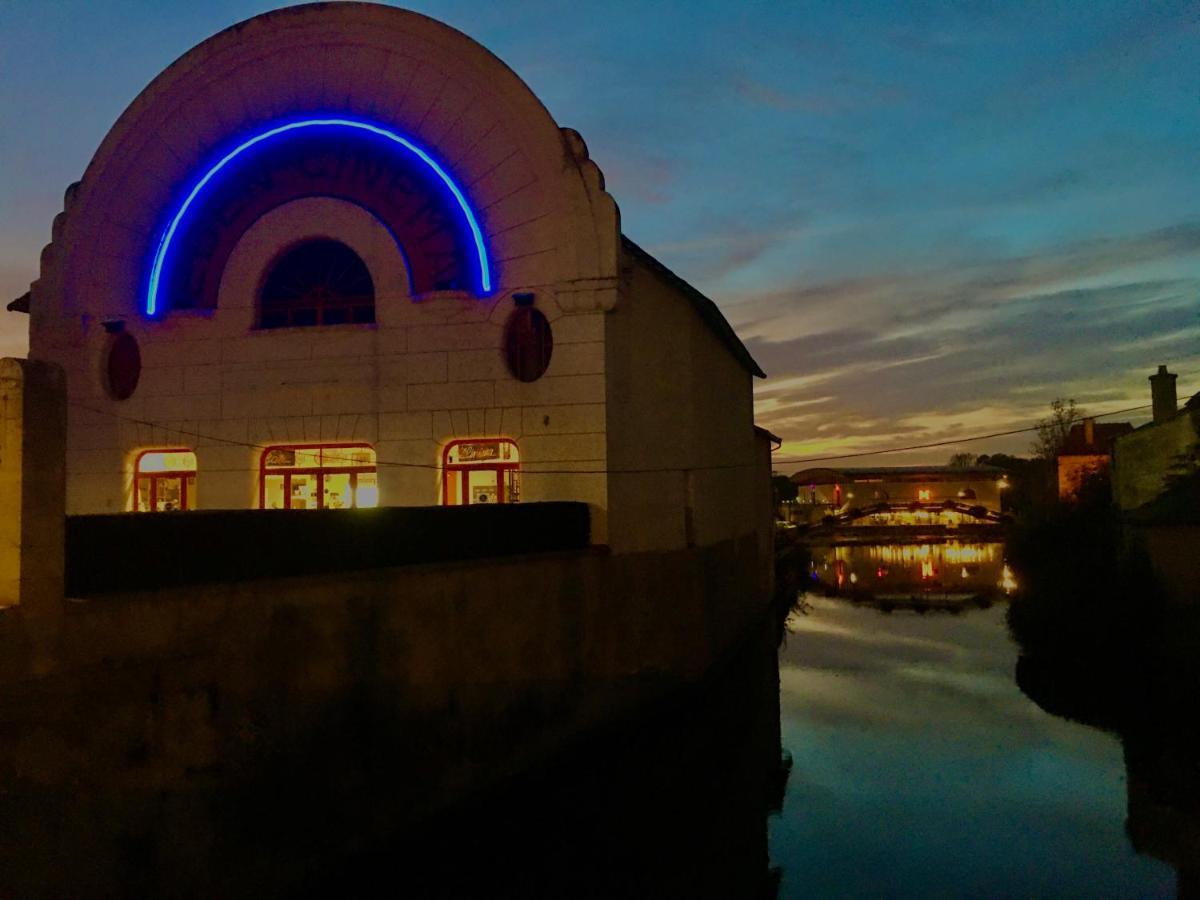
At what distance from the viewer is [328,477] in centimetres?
1908

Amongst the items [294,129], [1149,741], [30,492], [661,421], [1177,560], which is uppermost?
[294,129]

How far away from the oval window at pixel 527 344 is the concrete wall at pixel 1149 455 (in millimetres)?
17762

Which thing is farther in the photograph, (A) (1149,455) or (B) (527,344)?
(A) (1149,455)

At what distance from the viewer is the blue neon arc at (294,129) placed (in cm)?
1833

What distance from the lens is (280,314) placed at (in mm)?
19484

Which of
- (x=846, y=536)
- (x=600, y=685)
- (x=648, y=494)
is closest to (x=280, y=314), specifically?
(x=648, y=494)

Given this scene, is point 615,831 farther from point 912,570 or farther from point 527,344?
point 912,570

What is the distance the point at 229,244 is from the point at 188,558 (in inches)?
462

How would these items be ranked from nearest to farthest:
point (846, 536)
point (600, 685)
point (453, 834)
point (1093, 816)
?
point (453, 834), point (1093, 816), point (600, 685), point (846, 536)

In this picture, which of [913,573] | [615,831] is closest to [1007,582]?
[913,573]

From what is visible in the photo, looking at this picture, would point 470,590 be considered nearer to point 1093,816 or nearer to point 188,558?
point 188,558

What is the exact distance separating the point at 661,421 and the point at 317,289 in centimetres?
791

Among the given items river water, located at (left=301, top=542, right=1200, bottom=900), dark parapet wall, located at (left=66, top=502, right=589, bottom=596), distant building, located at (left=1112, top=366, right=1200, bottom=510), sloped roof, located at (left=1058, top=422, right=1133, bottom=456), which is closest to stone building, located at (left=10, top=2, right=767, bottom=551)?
dark parapet wall, located at (left=66, top=502, right=589, bottom=596)

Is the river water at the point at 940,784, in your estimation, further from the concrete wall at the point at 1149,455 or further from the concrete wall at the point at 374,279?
the concrete wall at the point at 374,279
